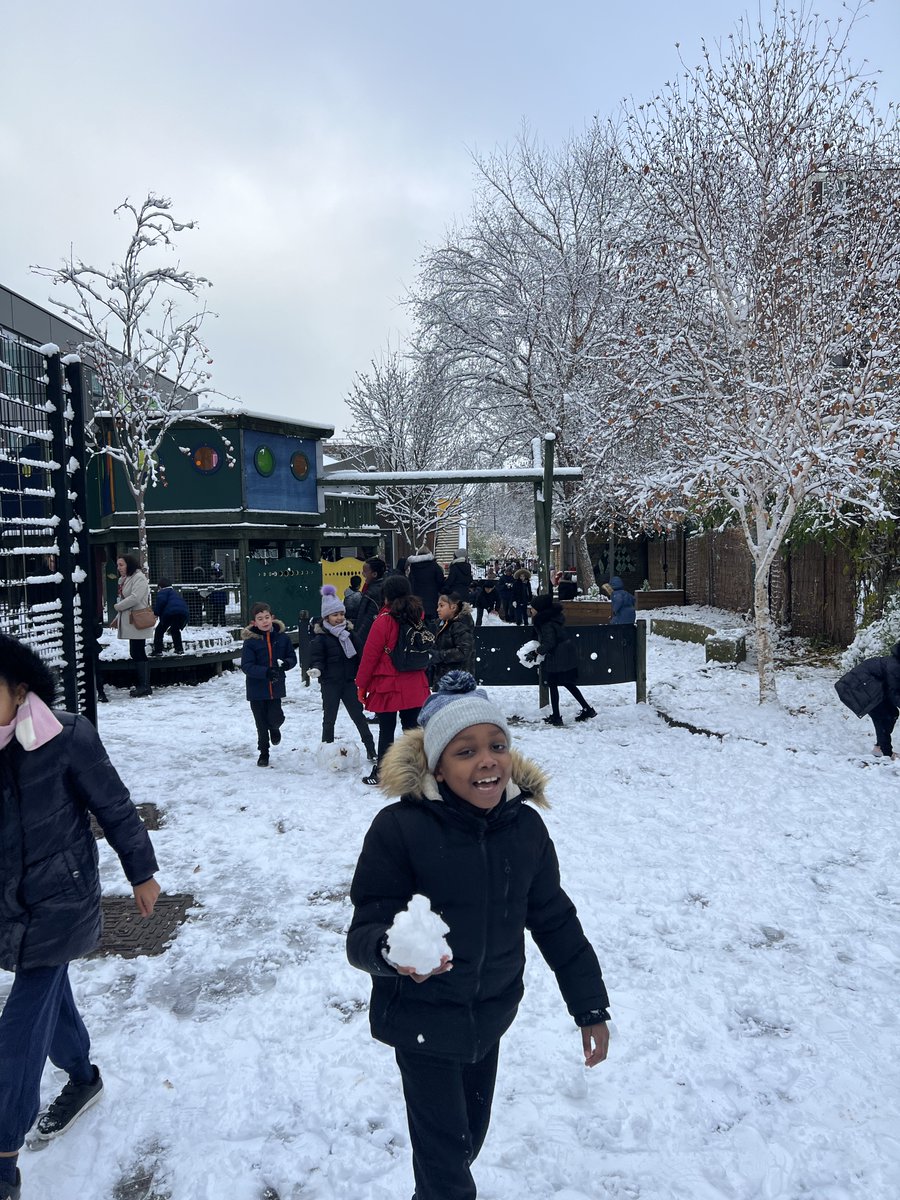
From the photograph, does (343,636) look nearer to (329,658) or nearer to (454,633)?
(329,658)

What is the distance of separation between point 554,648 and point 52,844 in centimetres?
771

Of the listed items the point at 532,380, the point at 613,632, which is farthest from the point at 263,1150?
the point at 532,380

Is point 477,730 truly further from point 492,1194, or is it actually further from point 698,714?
point 698,714

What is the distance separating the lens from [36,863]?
8.17ft

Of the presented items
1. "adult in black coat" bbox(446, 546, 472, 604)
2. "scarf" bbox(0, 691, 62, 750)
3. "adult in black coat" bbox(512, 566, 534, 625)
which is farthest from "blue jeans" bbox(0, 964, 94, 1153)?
"adult in black coat" bbox(512, 566, 534, 625)

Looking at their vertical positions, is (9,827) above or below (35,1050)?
above

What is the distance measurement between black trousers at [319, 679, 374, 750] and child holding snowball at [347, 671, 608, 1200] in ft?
18.7

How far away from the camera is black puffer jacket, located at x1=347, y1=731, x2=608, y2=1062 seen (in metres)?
2.11

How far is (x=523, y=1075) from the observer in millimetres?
3217

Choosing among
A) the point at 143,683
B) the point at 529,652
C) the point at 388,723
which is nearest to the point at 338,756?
the point at 388,723

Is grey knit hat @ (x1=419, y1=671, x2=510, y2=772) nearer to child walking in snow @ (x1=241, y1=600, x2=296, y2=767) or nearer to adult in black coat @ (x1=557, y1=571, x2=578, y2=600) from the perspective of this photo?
child walking in snow @ (x1=241, y1=600, x2=296, y2=767)

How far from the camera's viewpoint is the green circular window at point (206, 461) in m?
16.0

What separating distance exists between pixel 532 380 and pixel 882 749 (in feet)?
61.4

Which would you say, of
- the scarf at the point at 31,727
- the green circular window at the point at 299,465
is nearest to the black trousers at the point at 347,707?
the scarf at the point at 31,727
